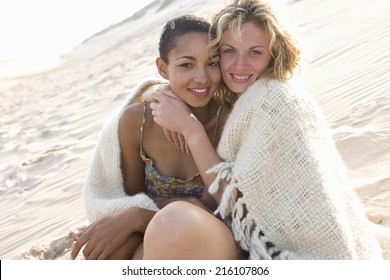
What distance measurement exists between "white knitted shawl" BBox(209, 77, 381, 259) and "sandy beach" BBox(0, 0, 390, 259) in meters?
0.50

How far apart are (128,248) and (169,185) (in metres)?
0.48

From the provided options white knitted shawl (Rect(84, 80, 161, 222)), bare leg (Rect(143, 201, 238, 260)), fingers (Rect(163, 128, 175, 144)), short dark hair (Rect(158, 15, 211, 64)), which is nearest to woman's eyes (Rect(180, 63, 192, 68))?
short dark hair (Rect(158, 15, 211, 64))

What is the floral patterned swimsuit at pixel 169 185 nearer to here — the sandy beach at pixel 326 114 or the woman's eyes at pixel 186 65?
the woman's eyes at pixel 186 65

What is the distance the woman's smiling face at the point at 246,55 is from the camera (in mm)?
2625

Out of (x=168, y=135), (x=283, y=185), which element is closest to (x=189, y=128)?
(x=168, y=135)

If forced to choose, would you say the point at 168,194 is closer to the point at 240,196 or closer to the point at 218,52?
the point at 240,196

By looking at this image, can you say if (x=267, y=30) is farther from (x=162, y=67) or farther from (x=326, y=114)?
(x=326, y=114)

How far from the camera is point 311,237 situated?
2.29 meters

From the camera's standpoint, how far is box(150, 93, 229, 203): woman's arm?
2477 millimetres

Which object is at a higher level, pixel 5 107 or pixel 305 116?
pixel 305 116

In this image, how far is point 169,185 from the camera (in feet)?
9.50
